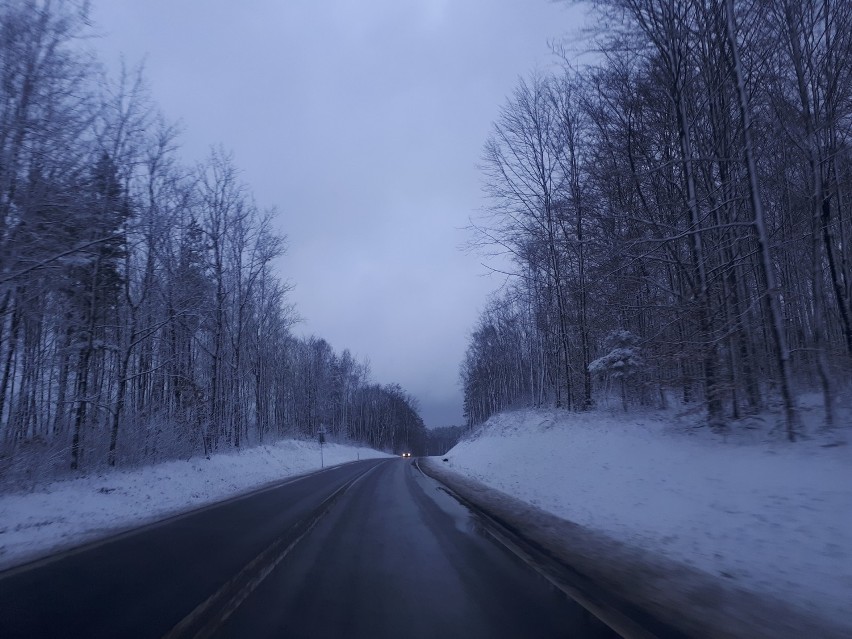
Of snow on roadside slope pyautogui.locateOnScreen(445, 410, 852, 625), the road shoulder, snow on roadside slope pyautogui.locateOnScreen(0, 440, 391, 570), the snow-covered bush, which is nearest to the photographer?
the road shoulder

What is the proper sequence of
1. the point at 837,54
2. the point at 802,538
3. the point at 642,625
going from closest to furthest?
the point at 642,625 → the point at 802,538 → the point at 837,54

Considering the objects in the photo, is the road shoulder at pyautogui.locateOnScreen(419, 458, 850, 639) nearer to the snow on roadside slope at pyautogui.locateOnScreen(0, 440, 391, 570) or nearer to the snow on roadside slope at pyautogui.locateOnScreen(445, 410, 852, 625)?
the snow on roadside slope at pyautogui.locateOnScreen(445, 410, 852, 625)

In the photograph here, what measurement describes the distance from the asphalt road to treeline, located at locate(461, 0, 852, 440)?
7.66 m

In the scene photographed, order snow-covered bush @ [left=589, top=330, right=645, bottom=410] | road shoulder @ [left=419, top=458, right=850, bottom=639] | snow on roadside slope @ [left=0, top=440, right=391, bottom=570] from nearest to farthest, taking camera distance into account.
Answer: road shoulder @ [left=419, top=458, right=850, bottom=639], snow on roadside slope @ [left=0, top=440, right=391, bottom=570], snow-covered bush @ [left=589, top=330, right=645, bottom=410]

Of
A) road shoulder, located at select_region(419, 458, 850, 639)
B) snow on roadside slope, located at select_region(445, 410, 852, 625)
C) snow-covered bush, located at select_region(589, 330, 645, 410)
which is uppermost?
snow-covered bush, located at select_region(589, 330, 645, 410)

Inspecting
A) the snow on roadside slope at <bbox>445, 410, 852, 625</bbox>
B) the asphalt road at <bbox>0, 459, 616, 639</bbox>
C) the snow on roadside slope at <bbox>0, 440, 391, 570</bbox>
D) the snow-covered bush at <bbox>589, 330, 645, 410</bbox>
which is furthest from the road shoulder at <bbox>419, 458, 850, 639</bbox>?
the snow-covered bush at <bbox>589, 330, 645, 410</bbox>

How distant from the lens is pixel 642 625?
5008 mm

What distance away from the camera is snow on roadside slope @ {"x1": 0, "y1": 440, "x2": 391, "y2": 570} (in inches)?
380

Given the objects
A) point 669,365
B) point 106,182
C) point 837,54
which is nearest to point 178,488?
point 106,182

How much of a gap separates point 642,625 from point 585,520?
20.8ft

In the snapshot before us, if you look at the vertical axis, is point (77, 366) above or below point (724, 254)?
below

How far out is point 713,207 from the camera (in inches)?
569

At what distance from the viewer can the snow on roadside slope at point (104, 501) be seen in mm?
9648

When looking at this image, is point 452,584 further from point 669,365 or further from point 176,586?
point 669,365
